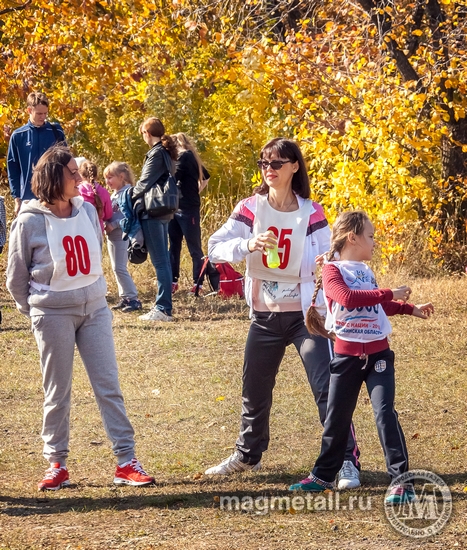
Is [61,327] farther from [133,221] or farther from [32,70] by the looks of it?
[32,70]

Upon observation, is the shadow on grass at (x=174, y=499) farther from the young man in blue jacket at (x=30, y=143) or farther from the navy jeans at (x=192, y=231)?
the navy jeans at (x=192, y=231)

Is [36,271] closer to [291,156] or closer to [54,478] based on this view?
[54,478]

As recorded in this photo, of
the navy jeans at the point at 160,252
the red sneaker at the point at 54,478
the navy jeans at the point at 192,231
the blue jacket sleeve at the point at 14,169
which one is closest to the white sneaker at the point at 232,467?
the red sneaker at the point at 54,478

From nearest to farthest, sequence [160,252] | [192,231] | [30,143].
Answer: [30,143] < [160,252] < [192,231]

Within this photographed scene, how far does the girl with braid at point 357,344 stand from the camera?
15.2 feet

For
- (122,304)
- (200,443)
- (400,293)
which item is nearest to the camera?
(400,293)

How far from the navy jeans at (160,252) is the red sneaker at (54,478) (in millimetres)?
4785

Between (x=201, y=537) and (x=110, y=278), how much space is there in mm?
8172

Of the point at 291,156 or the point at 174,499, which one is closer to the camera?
the point at 174,499

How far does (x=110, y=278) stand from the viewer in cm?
1238

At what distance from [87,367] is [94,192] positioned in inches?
199

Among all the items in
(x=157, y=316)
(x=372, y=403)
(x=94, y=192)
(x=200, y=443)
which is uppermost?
(x=94, y=192)

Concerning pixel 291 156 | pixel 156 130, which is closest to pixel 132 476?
pixel 291 156

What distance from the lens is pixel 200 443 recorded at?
6172 millimetres
